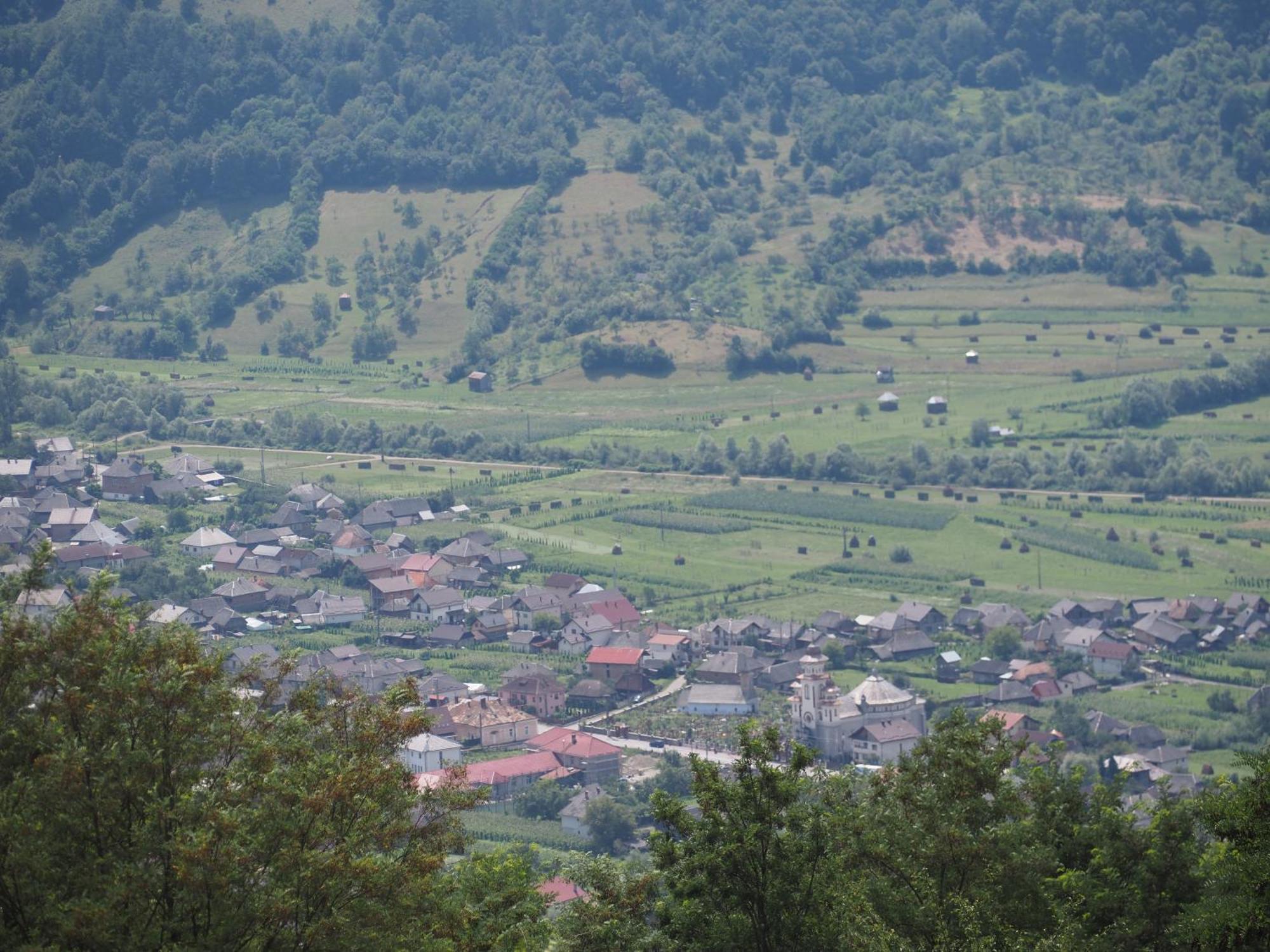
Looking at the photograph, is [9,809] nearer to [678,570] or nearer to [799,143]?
[678,570]

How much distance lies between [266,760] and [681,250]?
8864cm

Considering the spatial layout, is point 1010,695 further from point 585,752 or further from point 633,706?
point 585,752

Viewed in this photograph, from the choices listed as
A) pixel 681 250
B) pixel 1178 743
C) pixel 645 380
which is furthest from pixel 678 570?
pixel 681 250

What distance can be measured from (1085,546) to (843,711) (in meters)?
20.0

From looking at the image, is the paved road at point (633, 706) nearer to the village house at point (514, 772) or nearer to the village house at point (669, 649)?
the village house at point (669, 649)

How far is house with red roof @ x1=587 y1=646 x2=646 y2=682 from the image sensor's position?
2143 inches

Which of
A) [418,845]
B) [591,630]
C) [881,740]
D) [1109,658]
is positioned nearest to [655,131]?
[591,630]

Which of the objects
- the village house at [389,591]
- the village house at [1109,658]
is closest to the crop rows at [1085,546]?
the village house at [1109,658]

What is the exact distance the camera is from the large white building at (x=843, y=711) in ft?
159

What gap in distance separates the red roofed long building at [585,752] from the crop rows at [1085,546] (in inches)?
944

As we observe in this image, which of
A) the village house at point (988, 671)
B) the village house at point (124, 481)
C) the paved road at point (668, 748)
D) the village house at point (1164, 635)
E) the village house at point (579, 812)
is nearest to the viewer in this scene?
the village house at point (579, 812)

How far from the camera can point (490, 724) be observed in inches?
1964

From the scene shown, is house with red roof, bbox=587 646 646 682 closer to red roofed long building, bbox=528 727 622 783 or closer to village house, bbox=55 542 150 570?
red roofed long building, bbox=528 727 622 783

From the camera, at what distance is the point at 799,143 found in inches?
4660
